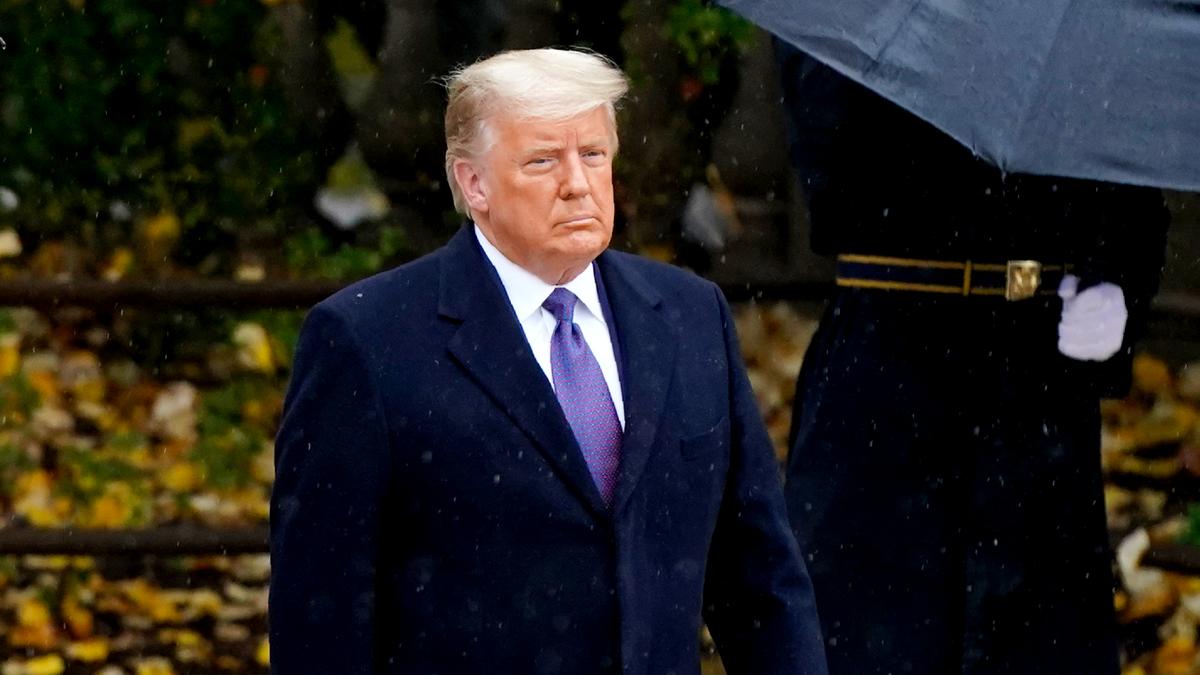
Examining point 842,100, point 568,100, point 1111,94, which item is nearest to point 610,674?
point 568,100

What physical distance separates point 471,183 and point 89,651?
3.34 m

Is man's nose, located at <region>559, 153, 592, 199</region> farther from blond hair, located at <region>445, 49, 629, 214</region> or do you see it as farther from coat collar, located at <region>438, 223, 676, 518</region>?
coat collar, located at <region>438, 223, 676, 518</region>

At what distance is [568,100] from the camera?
290 cm

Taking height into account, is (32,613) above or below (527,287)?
below

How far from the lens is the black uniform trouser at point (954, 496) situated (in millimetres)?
4480

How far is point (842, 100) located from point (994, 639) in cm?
110

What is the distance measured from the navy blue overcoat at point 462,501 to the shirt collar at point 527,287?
25mm

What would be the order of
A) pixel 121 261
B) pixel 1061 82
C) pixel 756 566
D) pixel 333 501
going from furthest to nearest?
pixel 121 261, pixel 1061 82, pixel 756 566, pixel 333 501

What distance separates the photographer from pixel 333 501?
2867 mm

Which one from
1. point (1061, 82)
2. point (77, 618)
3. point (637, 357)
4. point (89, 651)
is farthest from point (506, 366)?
point (77, 618)

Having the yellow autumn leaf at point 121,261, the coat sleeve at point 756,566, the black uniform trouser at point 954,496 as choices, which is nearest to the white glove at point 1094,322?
the black uniform trouser at point 954,496

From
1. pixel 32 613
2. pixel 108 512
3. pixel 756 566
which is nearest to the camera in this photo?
pixel 756 566

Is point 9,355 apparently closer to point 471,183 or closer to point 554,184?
point 471,183

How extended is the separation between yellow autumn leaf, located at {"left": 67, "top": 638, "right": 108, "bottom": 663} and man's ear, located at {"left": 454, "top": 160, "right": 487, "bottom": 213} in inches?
130
